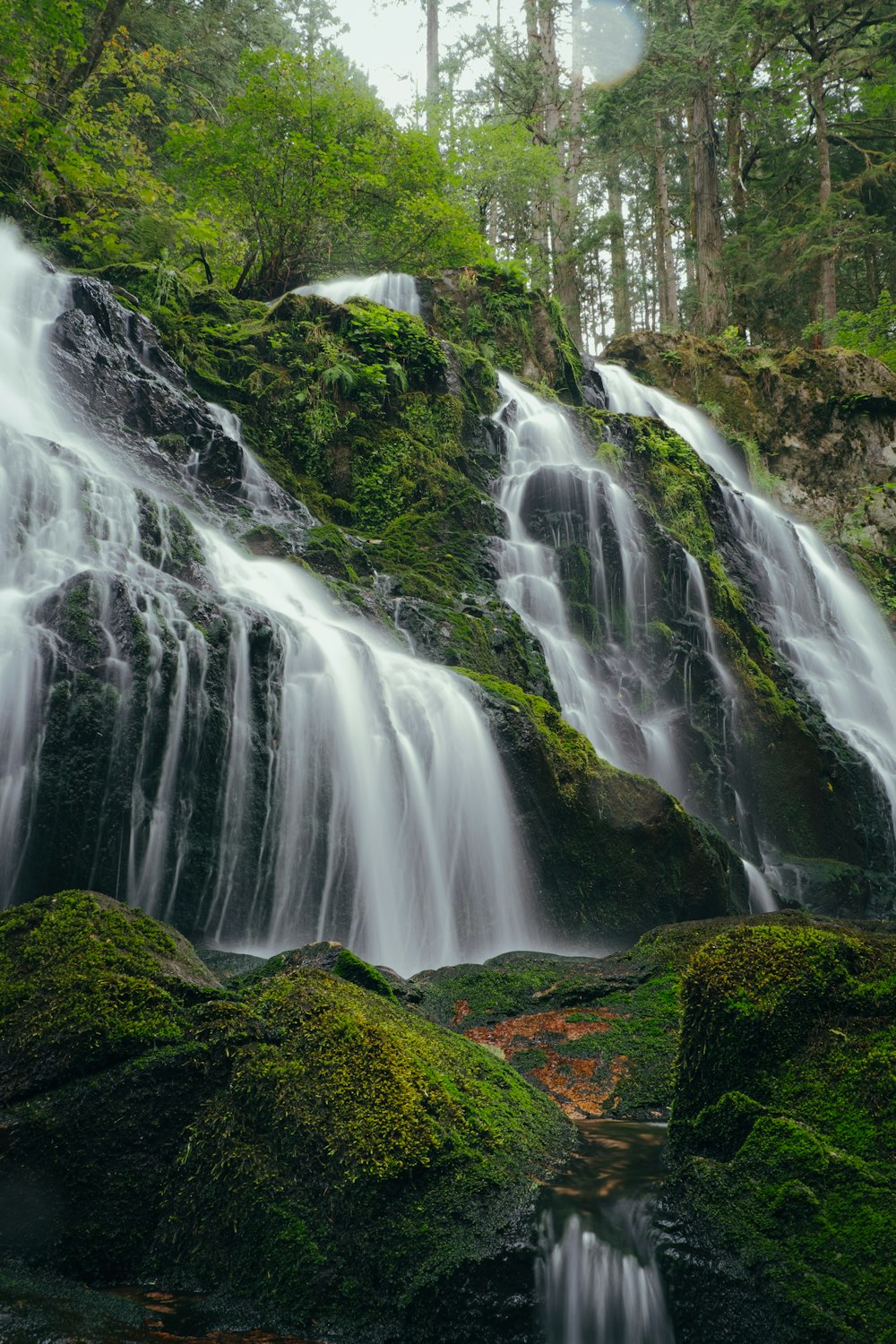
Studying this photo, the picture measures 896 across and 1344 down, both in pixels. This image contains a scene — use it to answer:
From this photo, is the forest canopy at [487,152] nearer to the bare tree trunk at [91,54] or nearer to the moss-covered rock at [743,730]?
the bare tree trunk at [91,54]

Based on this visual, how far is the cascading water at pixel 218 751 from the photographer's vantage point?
6.07 meters

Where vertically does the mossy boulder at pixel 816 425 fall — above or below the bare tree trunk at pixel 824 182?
below

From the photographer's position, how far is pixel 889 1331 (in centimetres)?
204

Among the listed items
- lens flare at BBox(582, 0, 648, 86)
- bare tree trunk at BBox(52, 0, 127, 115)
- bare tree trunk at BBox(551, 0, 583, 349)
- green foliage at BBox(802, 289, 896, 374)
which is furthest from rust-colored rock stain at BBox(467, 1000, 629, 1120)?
lens flare at BBox(582, 0, 648, 86)

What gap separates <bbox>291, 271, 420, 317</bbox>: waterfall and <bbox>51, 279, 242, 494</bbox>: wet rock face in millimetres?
5479

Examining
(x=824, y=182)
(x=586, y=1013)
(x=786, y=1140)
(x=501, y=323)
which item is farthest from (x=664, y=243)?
(x=786, y=1140)

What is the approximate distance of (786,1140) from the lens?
102 inches

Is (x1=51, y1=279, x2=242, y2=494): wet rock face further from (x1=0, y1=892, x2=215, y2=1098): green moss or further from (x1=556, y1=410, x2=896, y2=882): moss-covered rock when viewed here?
(x1=0, y1=892, x2=215, y2=1098): green moss

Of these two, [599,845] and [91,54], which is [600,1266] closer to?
[599,845]

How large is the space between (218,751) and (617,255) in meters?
26.7

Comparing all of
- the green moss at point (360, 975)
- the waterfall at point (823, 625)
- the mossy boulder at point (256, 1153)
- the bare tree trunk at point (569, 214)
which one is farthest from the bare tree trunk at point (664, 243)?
the mossy boulder at point (256, 1153)

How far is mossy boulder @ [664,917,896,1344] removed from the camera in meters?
2.24

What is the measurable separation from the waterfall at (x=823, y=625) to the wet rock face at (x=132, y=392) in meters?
9.21

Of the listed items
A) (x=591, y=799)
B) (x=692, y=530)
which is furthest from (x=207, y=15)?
(x=591, y=799)
